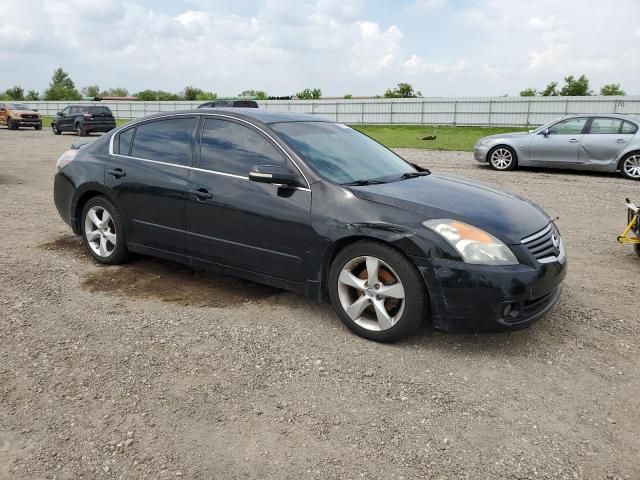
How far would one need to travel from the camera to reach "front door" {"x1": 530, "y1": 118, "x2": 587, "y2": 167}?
1313 centimetres

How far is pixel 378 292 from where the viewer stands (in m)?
3.79

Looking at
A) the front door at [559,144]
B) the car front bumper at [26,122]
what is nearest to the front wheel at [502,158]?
the front door at [559,144]

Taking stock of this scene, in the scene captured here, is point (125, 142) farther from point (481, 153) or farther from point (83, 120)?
point (83, 120)

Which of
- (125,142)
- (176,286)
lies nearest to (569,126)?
(125,142)

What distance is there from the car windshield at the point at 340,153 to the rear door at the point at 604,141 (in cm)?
972

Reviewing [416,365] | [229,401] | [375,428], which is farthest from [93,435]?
[416,365]

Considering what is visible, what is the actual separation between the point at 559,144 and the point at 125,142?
11.2 meters

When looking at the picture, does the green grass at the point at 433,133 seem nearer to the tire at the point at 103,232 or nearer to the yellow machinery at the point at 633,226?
the yellow machinery at the point at 633,226

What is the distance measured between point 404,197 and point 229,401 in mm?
1852

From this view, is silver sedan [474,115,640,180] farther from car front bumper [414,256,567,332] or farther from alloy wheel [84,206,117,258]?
alloy wheel [84,206,117,258]

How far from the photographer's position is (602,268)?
5.66 m

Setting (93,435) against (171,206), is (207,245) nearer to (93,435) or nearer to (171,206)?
(171,206)

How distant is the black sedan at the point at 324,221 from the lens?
3.59 meters

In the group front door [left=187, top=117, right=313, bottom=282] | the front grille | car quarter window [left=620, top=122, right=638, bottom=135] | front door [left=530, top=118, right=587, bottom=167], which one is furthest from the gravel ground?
car quarter window [left=620, top=122, right=638, bottom=135]
